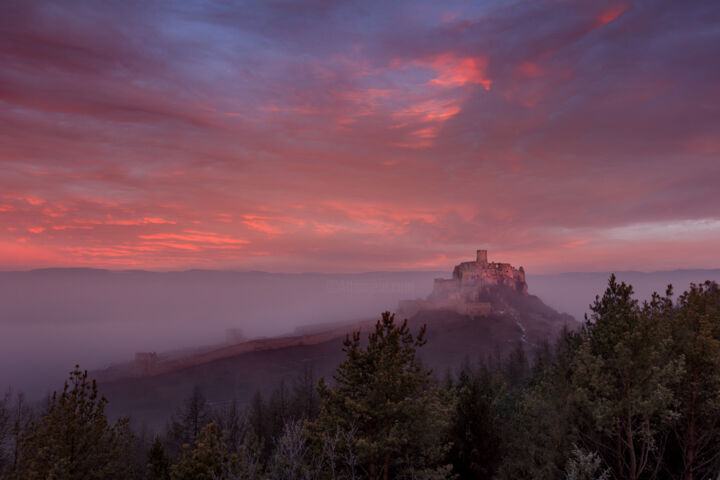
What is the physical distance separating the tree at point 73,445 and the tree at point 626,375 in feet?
71.1

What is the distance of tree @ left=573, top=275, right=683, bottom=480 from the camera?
16.6 m

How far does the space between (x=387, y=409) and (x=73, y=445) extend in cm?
1452

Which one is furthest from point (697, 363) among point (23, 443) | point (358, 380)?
point (23, 443)

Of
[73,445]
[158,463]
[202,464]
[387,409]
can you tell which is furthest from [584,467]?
[158,463]

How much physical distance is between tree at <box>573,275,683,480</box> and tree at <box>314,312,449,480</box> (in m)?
6.60

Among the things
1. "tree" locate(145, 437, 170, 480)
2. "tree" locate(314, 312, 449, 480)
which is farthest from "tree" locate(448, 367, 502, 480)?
"tree" locate(145, 437, 170, 480)

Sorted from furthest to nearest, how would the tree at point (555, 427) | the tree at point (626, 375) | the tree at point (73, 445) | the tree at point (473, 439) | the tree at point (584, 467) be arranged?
the tree at point (473, 439), the tree at point (555, 427), the tree at point (73, 445), the tree at point (626, 375), the tree at point (584, 467)

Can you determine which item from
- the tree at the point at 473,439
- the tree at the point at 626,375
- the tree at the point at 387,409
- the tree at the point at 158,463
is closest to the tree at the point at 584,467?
the tree at the point at 626,375

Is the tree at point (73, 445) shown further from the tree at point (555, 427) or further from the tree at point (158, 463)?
the tree at point (555, 427)

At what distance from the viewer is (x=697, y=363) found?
18.9 metres

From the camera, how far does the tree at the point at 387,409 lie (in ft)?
61.1

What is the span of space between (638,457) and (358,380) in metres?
14.3

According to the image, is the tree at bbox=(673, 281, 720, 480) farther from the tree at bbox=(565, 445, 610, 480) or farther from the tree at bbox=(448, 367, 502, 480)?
the tree at bbox=(565, 445, 610, 480)

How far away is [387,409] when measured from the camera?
18.5 meters
